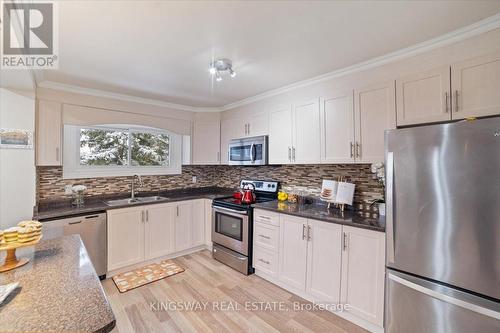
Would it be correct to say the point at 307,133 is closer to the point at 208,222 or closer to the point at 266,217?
the point at 266,217

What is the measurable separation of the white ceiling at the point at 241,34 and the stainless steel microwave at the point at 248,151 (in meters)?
0.88

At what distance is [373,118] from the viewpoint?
209cm

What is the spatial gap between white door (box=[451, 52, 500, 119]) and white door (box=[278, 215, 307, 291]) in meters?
1.55

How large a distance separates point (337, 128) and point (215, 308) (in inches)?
86.6

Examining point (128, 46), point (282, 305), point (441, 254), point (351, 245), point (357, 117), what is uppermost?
point (128, 46)

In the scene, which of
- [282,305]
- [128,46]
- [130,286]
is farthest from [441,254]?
[130,286]

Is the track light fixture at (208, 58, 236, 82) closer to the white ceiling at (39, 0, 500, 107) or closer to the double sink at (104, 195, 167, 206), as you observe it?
A: the white ceiling at (39, 0, 500, 107)

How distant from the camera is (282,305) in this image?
224cm

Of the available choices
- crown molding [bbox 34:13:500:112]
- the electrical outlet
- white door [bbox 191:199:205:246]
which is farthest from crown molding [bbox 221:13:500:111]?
the electrical outlet

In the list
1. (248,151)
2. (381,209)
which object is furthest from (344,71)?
(248,151)

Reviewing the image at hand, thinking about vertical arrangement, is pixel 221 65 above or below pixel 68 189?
above

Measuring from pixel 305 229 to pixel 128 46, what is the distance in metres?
2.32

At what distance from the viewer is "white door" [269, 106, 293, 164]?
2795mm

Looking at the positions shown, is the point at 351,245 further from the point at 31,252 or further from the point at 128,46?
the point at 128,46
